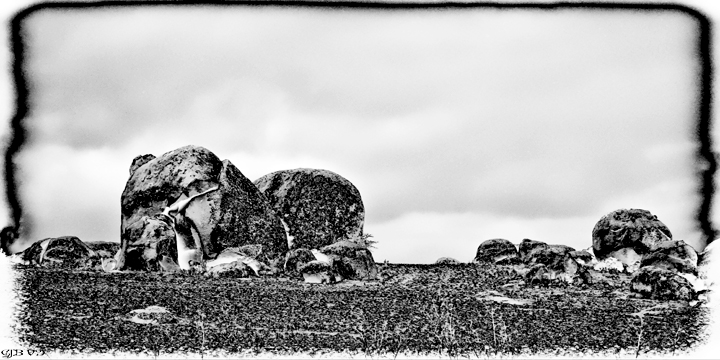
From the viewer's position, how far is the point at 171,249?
71.5ft

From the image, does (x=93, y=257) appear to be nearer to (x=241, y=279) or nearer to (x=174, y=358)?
(x=241, y=279)

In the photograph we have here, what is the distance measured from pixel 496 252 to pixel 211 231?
31.5 feet

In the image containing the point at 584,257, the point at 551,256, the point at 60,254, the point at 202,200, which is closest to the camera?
the point at 60,254

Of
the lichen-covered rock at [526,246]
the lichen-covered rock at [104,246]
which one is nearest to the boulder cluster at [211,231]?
the lichen-covered rock at [104,246]

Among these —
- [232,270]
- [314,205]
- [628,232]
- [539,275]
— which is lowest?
[539,275]

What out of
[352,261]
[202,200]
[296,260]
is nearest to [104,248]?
[202,200]

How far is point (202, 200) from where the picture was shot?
24.0 m

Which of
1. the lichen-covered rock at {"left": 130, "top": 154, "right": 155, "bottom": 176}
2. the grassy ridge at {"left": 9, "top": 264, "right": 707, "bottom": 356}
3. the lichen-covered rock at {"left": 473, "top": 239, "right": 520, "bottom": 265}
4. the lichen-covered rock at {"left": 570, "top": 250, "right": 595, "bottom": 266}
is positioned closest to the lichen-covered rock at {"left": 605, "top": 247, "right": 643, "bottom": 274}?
the lichen-covered rock at {"left": 570, "top": 250, "right": 595, "bottom": 266}

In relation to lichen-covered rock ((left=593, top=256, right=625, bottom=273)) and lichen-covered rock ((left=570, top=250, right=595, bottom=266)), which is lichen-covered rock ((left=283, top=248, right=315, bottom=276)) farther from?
lichen-covered rock ((left=593, top=256, right=625, bottom=273))

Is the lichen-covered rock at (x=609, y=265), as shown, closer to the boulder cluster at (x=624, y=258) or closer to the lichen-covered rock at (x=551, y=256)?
the boulder cluster at (x=624, y=258)

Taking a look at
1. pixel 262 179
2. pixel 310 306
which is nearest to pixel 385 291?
pixel 310 306

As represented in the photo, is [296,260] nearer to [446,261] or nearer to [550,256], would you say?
[446,261]

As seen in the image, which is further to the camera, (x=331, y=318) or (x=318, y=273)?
(x=318, y=273)

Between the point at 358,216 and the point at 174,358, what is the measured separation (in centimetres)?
1631
